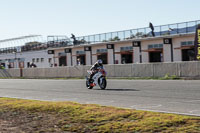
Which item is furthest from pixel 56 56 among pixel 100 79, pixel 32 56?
pixel 100 79

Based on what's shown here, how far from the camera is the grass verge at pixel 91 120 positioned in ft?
24.1

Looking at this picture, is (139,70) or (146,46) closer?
(139,70)

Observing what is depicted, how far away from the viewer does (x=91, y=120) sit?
8547mm

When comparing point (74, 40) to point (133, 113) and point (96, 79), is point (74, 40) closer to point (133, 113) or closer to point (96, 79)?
point (96, 79)

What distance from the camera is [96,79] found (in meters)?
20.3

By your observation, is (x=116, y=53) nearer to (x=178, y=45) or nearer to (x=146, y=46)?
(x=146, y=46)

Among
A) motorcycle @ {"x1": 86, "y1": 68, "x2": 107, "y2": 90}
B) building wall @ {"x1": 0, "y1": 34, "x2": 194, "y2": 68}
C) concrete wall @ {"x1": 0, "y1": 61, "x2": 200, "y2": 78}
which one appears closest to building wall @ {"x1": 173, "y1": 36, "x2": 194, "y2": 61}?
building wall @ {"x1": 0, "y1": 34, "x2": 194, "y2": 68}

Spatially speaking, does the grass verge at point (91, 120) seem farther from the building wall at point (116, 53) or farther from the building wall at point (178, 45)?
the building wall at point (178, 45)

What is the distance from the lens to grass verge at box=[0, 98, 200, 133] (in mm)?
7336

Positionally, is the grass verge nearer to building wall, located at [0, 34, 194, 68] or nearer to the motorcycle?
the motorcycle

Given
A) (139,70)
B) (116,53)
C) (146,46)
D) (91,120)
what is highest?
(146,46)

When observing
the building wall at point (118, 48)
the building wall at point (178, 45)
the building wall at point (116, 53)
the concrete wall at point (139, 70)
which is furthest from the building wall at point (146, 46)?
the concrete wall at point (139, 70)

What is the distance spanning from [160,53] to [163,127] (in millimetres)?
37291

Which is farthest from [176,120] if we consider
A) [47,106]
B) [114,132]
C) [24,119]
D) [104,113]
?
[47,106]
